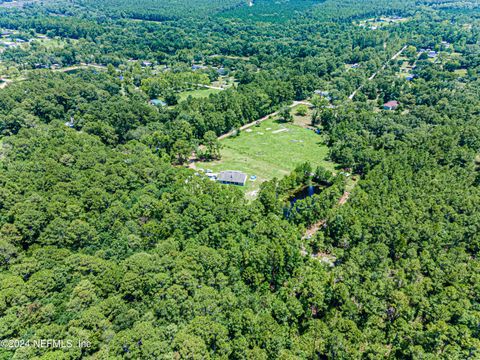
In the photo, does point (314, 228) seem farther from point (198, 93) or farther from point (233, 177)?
point (198, 93)

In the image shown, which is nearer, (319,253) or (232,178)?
(319,253)

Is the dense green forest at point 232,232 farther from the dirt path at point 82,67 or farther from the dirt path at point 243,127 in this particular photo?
the dirt path at point 82,67

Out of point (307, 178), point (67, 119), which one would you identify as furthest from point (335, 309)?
point (67, 119)

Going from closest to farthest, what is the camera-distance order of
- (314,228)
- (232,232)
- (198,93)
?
(232,232)
(314,228)
(198,93)

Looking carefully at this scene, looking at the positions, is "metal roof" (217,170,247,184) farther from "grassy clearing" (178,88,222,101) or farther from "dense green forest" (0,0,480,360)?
"grassy clearing" (178,88,222,101)

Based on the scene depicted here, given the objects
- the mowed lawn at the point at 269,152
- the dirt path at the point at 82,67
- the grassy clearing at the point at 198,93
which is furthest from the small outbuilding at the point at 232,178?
the dirt path at the point at 82,67

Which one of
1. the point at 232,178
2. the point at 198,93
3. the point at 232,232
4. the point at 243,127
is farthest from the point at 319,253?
the point at 198,93

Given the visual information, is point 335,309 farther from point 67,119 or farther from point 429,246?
point 67,119

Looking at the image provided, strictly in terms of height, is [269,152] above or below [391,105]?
below
